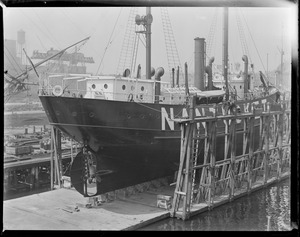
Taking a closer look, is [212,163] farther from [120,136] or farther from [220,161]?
[120,136]

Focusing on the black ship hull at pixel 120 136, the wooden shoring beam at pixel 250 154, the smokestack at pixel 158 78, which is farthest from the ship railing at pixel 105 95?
the wooden shoring beam at pixel 250 154

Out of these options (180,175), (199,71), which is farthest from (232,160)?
(199,71)

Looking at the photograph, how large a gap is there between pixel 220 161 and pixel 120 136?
379 centimetres

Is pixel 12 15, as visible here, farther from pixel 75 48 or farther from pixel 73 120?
pixel 73 120

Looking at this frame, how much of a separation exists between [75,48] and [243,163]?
8.74 metres

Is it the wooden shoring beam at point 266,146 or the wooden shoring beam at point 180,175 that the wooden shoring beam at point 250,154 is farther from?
the wooden shoring beam at point 180,175

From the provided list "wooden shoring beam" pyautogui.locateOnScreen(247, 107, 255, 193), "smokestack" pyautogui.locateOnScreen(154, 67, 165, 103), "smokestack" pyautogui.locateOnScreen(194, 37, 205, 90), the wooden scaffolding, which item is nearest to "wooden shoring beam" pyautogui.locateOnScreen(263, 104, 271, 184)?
the wooden scaffolding

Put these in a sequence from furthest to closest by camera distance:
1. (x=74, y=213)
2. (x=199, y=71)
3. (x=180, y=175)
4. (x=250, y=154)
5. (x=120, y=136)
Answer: (x=199, y=71) → (x=250, y=154) → (x=120, y=136) → (x=180, y=175) → (x=74, y=213)

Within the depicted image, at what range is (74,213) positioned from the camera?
11.6 m

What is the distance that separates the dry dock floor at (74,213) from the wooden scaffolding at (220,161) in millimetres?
1187

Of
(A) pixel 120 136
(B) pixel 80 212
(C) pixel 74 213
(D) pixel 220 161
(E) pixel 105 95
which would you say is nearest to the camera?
(C) pixel 74 213

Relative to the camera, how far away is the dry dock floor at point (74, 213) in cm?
1037
